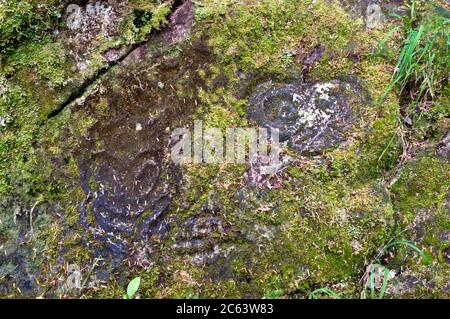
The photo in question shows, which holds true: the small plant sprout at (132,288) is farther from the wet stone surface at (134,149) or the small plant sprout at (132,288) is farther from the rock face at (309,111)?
the rock face at (309,111)

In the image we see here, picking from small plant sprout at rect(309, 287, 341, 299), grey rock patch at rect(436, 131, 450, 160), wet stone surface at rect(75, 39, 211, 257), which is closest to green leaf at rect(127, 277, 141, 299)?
wet stone surface at rect(75, 39, 211, 257)

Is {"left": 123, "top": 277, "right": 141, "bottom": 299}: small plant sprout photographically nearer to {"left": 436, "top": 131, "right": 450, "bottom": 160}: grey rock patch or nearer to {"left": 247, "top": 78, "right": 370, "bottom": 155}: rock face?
{"left": 247, "top": 78, "right": 370, "bottom": 155}: rock face

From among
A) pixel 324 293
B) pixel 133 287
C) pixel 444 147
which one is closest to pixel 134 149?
pixel 133 287

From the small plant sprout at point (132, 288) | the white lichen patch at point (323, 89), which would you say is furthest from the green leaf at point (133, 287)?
the white lichen patch at point (323, 89)

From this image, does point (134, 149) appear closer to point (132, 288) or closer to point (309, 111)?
point (132, 288)

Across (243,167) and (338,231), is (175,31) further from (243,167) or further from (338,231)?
(338,231)

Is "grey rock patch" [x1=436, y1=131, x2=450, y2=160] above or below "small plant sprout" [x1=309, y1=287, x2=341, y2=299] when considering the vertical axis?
above

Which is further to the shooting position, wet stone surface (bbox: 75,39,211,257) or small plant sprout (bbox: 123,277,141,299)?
wet stone surface (bbox: 75,39,211,257)
